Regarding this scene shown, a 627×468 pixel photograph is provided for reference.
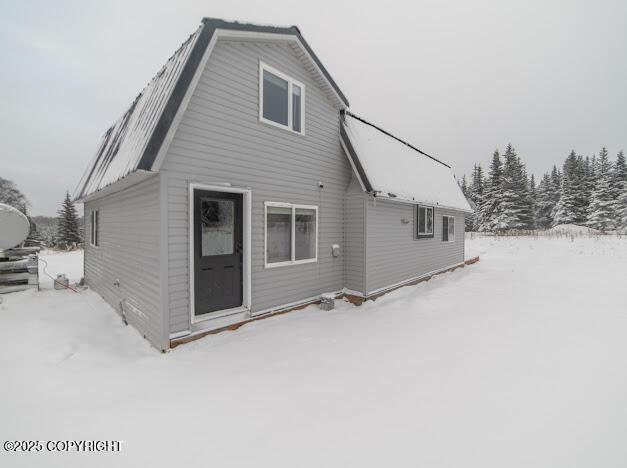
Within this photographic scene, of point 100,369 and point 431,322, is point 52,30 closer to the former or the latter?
point 100,369

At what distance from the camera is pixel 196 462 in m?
2.17

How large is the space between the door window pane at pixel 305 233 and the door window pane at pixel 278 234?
0.27 m

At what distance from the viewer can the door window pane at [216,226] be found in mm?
4781

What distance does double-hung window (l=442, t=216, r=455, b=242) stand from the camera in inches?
456

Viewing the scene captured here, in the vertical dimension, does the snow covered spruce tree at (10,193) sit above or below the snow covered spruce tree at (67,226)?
above

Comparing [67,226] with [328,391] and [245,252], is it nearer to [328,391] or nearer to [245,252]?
[245,252]

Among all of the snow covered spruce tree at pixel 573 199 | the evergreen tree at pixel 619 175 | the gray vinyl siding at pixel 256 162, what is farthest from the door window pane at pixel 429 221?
the evergreen tree at pixel 619 175

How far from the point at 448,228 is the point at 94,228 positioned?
43.4 feet

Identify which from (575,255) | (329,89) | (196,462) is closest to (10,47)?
(329,89)

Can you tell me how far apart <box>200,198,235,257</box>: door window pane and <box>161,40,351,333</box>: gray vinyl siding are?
1.31 feet

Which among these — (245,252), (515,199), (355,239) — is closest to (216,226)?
(245,252)

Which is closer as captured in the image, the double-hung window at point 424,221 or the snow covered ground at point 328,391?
the snow covered ground at point 328,391

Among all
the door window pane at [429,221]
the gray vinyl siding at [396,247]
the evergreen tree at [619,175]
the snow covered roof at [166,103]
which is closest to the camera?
the snow covered roof at [166,103]

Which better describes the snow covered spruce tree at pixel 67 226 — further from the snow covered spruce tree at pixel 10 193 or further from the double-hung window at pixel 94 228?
the double-hung window at pixel 94 228
